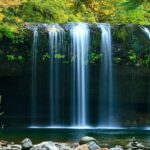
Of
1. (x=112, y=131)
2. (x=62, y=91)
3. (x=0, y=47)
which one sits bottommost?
(x=112, y=131)

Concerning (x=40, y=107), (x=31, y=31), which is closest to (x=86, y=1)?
(x=31, y=31)

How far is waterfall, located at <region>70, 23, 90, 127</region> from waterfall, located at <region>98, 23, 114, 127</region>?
602 millimetres

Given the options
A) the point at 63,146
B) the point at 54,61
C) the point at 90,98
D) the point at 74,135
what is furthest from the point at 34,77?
the point at 63,146

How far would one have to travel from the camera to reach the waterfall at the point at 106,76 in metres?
22.0

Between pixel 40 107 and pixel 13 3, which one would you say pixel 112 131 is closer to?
pixel 40 107

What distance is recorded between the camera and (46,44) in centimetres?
2173

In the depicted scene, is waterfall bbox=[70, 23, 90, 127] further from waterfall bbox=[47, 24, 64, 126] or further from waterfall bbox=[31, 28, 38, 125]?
waterfall bbox=[31, 28, 38, 125]

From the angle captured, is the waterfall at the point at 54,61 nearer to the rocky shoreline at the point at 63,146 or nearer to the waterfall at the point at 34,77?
the waterfall at the point at 34,77

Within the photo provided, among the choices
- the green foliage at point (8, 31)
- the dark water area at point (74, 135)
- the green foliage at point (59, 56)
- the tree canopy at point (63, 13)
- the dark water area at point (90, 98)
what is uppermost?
the tree canopy at point (63, 13)

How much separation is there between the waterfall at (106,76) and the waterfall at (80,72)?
0.60 metres

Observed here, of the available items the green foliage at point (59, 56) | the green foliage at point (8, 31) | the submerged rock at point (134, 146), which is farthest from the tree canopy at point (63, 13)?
the submerged rock at point (134, 146)

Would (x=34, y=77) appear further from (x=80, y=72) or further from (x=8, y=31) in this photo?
(x=8, y=31)

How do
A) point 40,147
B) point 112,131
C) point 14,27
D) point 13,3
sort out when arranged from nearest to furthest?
point 40,147 → point 13,3 → point 112,131 → point 14,27

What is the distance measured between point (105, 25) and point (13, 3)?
6174 mm
